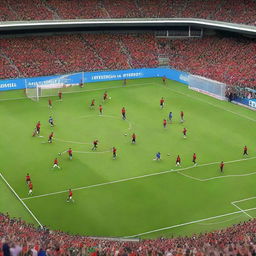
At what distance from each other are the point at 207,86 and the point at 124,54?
16.1 metres

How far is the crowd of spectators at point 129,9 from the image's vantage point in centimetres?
6562

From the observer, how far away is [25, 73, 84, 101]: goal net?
187 feet

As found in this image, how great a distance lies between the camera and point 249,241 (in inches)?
758

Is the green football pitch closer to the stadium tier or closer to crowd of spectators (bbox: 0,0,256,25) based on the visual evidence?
the stadium tier

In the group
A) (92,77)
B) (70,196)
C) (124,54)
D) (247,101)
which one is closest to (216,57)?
(124,54)

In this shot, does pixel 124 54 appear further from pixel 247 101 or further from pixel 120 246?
pixel 120 246

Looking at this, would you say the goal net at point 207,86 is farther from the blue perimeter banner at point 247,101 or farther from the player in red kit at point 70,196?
the player in red kit at point 70,196

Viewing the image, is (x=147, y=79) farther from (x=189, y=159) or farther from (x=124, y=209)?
(x=124, y=209)

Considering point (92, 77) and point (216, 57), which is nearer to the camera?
point (92, 77)

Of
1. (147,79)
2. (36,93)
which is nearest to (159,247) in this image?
(36,93)

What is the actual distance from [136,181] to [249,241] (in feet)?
52.6

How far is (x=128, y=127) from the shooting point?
46.6 meters

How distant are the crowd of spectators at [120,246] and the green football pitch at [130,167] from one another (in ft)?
20.0

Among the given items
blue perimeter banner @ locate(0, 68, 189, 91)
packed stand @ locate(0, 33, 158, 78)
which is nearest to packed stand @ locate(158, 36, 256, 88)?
blue perimeter banner @ locate(0, 68, 189, 91)
